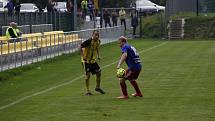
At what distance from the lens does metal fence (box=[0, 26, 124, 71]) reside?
89.8 feet

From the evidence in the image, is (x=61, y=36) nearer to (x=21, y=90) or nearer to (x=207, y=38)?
(x=21, y=90)

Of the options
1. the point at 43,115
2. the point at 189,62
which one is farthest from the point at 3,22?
the point at 43,115

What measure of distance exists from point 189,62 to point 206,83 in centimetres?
919

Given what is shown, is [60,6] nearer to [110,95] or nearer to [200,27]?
[200,27]

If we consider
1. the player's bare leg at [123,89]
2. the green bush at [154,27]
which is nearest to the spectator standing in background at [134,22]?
the green bush at [154,27]

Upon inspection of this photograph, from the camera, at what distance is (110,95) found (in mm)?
19297

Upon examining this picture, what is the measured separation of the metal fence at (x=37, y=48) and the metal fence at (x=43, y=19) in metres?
2.93

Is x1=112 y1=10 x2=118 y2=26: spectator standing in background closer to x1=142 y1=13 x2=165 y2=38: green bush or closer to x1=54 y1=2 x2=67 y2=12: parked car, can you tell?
x1=142 y1=13 x2=165 y2=38: green bush

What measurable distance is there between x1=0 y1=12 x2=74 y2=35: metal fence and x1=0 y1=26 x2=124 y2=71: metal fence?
2926mm

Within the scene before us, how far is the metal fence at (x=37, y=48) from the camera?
27.4 metres

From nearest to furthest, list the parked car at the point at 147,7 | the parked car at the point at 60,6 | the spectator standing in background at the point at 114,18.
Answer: the spectator standing in background at the point at 114,18 → the parked car at the point at 60,6 → the parked car at the point at 147,7

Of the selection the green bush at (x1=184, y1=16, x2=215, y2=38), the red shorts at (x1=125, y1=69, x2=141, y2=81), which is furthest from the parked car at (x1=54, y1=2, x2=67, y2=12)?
the red shorts at (x1=125, y1=69, x2=141, y2=81)

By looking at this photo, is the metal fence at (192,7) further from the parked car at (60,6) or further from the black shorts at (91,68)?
the black shorts at (91,68)

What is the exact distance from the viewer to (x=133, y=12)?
2458 inches
